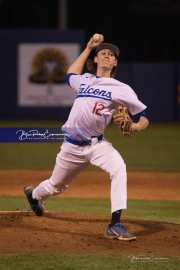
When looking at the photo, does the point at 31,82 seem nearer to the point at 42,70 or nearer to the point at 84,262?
the point at 42,70

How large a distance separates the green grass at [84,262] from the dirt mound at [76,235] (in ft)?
0.87

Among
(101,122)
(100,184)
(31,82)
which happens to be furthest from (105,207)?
(31,82)

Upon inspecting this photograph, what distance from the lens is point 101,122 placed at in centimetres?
781

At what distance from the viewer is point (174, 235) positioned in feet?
26.7

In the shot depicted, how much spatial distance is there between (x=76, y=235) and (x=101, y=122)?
44.8 inches

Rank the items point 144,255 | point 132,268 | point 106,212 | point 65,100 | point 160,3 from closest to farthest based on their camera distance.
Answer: point 132,268 < point 144,255 < point 106,212 < point 65,100 < point 160,3

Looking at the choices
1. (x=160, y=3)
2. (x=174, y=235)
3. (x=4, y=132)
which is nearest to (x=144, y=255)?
(x=174, y=235)

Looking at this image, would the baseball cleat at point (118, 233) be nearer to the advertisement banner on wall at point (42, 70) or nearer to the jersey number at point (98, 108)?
the jersey number at point (98, 108)

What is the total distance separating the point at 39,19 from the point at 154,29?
4691mm

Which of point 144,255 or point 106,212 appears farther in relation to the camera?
point 106,212

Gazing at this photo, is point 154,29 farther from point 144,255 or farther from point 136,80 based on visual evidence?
point 144,255

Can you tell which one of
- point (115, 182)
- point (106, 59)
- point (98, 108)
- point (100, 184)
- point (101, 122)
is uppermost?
point (106, 59)
